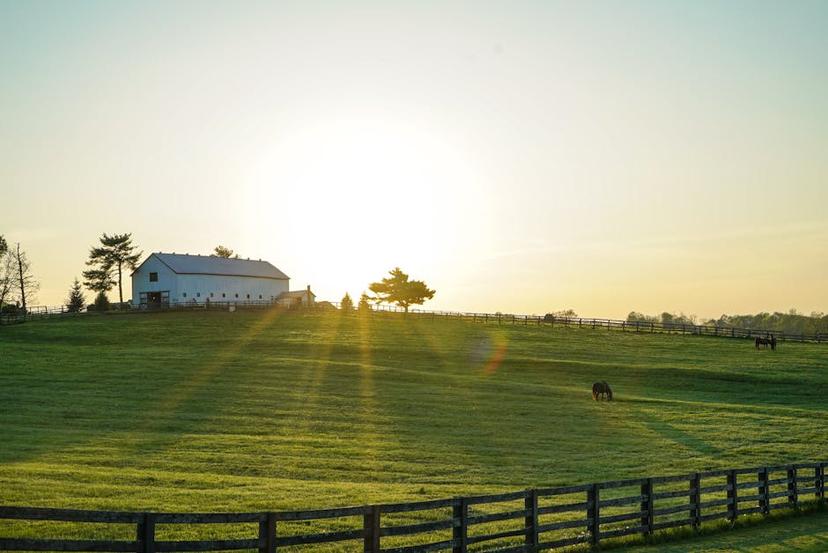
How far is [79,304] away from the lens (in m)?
120

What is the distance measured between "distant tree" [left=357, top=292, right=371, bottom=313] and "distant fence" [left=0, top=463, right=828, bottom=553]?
312 ft

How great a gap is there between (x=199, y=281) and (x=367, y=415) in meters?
80.6

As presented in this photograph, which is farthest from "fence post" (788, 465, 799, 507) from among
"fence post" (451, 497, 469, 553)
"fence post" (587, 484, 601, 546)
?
"fence post" (451, 497, 469, 553)

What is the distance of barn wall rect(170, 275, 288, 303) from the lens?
11669 centimetres

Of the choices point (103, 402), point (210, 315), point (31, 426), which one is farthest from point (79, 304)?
point (31, 426)

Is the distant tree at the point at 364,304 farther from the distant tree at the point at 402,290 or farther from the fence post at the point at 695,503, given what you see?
the fence post at the point at 695,503

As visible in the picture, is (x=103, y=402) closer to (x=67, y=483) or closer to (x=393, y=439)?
(x=393, y=439)

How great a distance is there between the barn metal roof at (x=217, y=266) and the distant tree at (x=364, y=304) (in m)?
13.1

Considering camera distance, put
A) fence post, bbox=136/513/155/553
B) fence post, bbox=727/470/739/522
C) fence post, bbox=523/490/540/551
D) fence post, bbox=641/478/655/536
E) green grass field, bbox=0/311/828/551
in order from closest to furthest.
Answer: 1. fence post, bbox=136/513/155/553
2. fence post, bbox=523/490/540/551
3. fence post, bbox=641/478/655/536
4. fence post, bbox=727/470/739/522
5. green grass field, bbox=0/311/828/551

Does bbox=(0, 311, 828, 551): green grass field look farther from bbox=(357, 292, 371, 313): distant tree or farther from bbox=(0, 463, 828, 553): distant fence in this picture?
bbox=(357, 292, 371, 313): distant tree

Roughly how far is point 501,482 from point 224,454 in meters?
10.6

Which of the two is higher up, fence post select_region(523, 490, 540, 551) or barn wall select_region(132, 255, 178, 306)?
barn wall select_region(132, 255, 178, 306)

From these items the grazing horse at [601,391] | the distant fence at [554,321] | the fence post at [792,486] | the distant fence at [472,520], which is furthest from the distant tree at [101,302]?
the fence post at [792,486]

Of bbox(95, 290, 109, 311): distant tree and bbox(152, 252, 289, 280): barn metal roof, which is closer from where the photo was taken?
bbox(95, 290, 109, 311): distant tree
